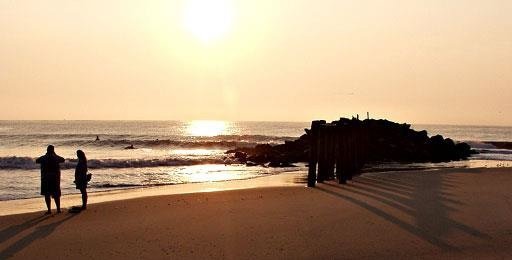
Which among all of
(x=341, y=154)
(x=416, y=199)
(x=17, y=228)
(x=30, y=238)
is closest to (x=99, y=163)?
(x=341, y=154)

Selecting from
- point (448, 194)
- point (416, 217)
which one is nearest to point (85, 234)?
point (416, 217)

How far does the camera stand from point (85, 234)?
9953mm

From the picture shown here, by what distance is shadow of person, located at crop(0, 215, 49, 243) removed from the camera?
394 inches

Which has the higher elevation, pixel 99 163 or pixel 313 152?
pixel 313 152

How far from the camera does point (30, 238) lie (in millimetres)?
9781

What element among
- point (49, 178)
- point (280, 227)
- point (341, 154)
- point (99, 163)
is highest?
point (341, 154)

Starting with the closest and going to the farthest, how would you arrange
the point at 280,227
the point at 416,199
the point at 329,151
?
the point at 280,227 < the point at 416,199 < the point at 329,151

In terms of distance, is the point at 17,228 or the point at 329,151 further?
the point at 329,151

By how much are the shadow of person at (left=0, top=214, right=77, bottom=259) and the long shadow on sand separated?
6.12 metres

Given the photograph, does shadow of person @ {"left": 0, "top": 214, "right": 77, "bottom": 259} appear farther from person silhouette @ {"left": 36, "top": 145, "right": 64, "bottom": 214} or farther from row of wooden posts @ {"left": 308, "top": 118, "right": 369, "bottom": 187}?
row of wooden posts @ {"left": 308, "top": 118, "right": 369, "bottom": 187}

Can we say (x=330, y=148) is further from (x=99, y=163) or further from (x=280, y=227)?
(x=99, y=163)

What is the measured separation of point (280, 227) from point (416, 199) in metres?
4.86

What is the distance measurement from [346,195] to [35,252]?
26.2ft

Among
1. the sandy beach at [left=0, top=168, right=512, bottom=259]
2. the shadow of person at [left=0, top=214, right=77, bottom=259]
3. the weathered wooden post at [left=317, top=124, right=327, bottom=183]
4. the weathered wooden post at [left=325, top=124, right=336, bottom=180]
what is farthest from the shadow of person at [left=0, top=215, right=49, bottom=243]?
the weathered wooden post at [left=325, top=124, right=336, bottom=180]
